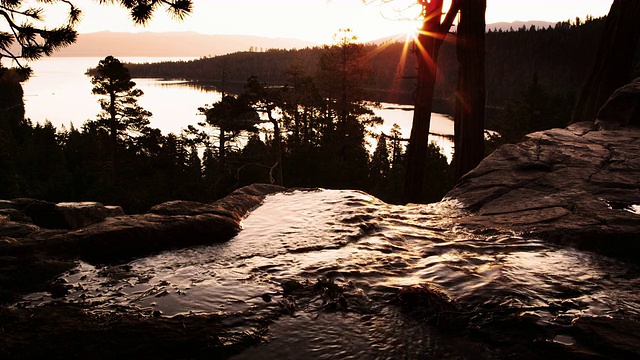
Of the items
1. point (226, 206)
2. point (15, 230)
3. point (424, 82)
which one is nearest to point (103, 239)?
point (15, 230)

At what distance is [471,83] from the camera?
9.70 metres

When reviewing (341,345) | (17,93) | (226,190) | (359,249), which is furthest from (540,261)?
(17,93)

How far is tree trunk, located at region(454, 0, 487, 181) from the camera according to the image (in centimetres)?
951

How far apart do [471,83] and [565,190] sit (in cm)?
451

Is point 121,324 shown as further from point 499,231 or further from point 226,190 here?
point 226,190

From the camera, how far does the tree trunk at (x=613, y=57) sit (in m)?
10.1

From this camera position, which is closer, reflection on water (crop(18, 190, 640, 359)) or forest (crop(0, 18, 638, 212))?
reflection on water (crop(18, 190, 640, 359))

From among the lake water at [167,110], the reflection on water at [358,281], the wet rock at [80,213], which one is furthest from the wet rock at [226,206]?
the lake water at [167,110]

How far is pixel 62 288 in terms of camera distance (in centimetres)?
365

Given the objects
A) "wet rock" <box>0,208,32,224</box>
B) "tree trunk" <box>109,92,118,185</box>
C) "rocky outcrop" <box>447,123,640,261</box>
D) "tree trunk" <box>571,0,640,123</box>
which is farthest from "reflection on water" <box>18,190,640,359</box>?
"tree trunk" <box>109,92,118,185</box>

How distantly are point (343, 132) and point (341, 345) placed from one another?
1426 inches

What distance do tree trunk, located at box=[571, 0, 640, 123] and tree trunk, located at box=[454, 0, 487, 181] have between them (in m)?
3.73

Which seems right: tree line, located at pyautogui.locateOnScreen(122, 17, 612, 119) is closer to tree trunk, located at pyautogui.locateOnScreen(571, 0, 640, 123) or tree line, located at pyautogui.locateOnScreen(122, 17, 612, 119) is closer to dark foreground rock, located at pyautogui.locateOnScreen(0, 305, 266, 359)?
tree trunk, located at pyautogui.locateOnScreen(571, 0, 640, 123)

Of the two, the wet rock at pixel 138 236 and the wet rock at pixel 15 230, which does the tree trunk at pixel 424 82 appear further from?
the wet rock at pixel 15 230
